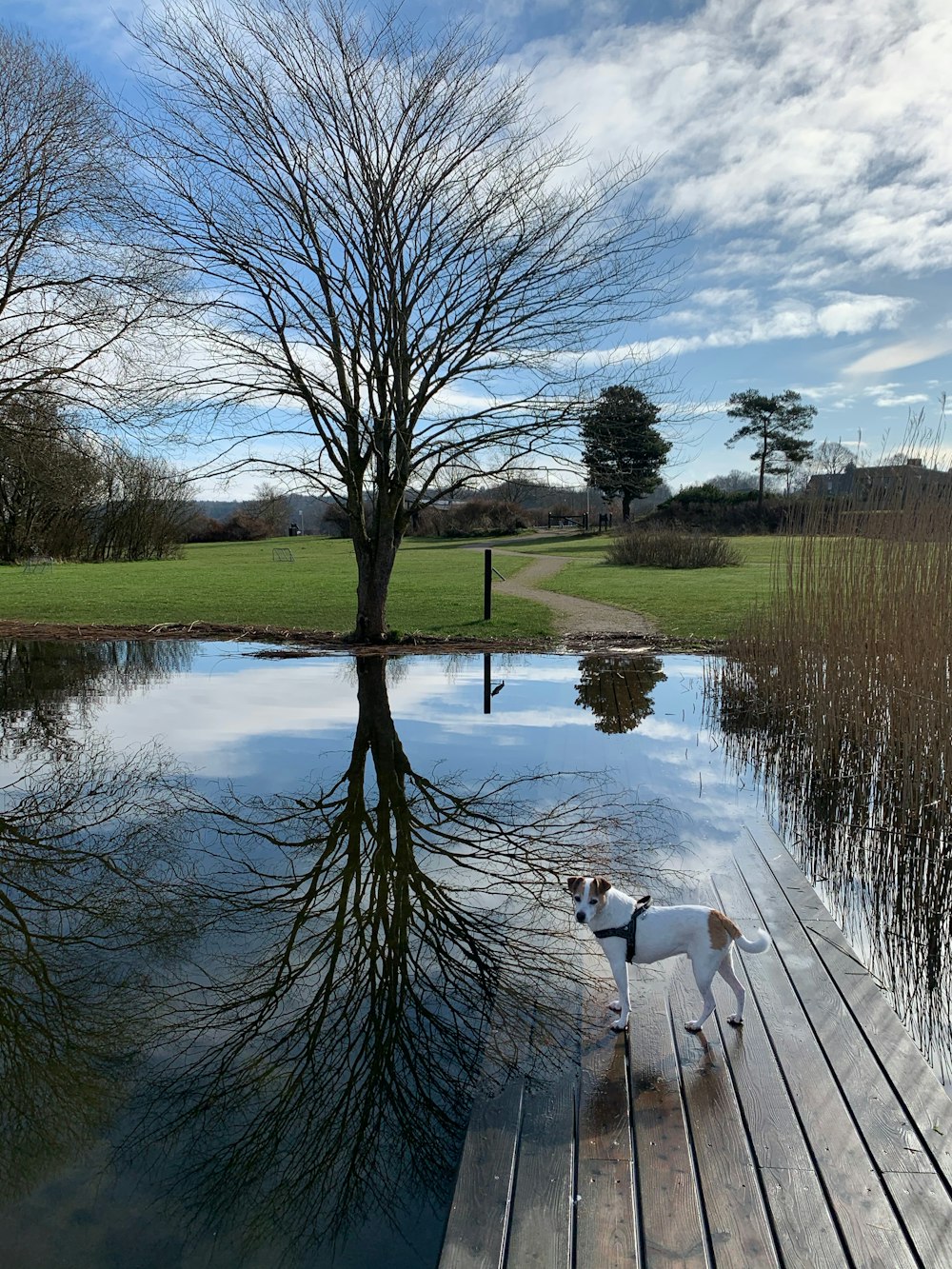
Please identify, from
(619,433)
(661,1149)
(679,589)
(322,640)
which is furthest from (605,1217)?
(679,589)

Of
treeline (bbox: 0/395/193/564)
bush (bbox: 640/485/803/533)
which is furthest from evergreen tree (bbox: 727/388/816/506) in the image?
treeline (bbox: 0/395/193/564)

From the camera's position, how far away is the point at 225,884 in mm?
5668

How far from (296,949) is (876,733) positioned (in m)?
5.07

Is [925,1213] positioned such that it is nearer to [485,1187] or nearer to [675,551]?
[485,1187]

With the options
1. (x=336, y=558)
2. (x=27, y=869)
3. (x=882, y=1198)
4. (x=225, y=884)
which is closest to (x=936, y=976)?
(x=882, y=1198)

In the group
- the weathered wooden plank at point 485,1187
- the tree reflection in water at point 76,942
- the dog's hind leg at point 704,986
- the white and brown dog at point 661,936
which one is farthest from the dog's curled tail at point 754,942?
the tree reflection in water at point 76,942

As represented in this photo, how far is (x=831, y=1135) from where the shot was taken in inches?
121

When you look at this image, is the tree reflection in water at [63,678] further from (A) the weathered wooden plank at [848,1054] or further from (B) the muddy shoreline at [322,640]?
(A) the weathered wooden plank at [848,1054]

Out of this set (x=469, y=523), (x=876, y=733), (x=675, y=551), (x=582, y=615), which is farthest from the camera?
(x=469, y=523)

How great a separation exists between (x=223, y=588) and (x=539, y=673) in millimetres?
14441

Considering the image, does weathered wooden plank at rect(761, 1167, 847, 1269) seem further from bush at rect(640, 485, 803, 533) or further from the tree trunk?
bush at rect(640, 485, 803, 533)

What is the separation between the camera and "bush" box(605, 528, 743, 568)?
114ft

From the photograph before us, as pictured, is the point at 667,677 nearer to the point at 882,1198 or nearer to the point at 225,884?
the point at 225,884

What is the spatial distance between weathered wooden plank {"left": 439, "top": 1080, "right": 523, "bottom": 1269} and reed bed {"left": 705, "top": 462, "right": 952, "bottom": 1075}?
1957 mm
